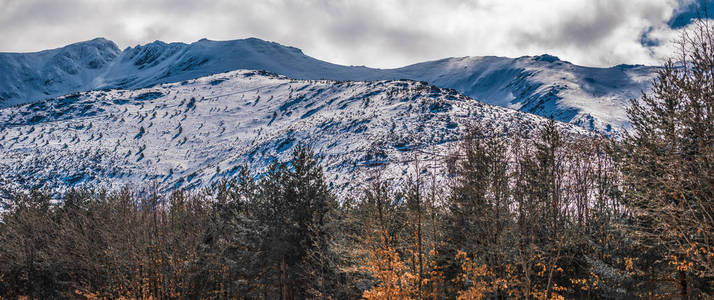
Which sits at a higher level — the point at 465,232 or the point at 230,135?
the point at 230,135

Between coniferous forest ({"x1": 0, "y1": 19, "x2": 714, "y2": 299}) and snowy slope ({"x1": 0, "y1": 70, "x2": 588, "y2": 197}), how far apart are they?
67271mm

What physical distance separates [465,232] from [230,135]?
156m

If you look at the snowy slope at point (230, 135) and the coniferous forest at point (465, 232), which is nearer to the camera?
the coniferous forest at point (465, 232)

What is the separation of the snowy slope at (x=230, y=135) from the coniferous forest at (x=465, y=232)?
67271mm

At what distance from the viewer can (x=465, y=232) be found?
2159cm

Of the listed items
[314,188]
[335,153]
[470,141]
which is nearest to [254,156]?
[335,153]

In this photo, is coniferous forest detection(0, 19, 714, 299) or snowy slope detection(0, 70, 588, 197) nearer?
coniferous forest detection(0, 19, 714, 299)

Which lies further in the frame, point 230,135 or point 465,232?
point 230,135

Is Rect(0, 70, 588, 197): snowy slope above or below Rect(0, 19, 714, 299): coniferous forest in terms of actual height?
above

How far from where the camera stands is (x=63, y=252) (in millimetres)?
29234

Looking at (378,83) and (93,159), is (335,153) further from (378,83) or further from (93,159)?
(93,159)

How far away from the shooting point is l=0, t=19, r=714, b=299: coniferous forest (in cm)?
1186

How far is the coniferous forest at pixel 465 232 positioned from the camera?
11859 millimetres

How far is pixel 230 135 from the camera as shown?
166m
